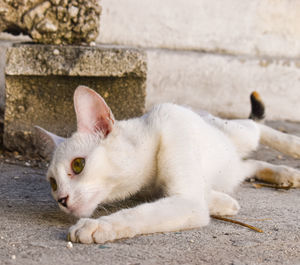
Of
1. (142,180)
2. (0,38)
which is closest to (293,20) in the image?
(0,38)

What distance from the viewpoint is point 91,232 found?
1845mm

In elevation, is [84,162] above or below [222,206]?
above

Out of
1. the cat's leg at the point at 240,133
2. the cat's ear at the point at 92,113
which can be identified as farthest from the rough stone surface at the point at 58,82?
the cat's ear at the point at 92,113

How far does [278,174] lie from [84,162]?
1.62m

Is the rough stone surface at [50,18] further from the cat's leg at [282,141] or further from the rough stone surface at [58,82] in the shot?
the cat's leg at [282,141]

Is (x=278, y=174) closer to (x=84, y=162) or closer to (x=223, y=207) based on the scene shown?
(x=223, y=207)

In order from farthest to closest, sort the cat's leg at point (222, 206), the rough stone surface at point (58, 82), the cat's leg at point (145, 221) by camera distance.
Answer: the rough stone surface at point (58, 82) < the cat's leg at point (222, 206) < the cat's leg at point (145, 221)

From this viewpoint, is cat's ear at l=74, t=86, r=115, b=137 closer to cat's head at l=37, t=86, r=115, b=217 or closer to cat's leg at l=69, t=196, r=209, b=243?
cat's head at l=37, t=86, r=115, b=217

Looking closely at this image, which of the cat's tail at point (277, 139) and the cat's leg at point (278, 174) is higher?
the cat's tail at point (277, 139)

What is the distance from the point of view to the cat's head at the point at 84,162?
204cm

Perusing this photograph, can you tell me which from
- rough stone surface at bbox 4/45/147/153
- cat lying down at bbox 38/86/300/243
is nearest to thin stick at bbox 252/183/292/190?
cat lying down at bbox 38/86/300/243

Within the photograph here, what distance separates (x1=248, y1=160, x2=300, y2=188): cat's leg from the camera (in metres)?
3.14

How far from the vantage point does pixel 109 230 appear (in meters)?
1.88

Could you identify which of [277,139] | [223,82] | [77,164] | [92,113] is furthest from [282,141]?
[77,164]
